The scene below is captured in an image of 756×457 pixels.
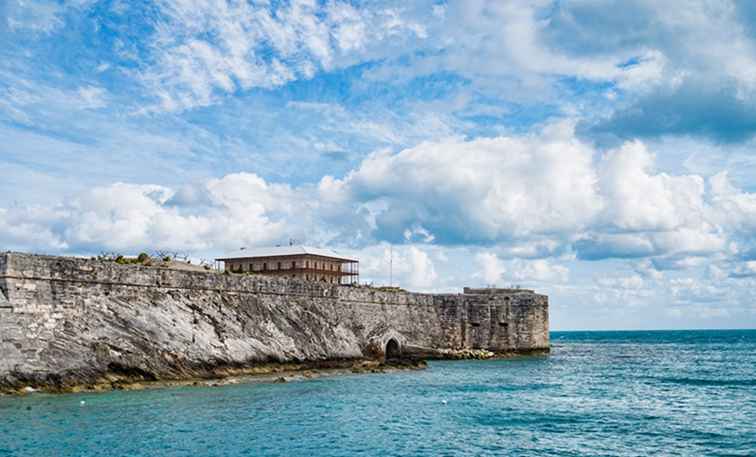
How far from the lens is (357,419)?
81.9ft

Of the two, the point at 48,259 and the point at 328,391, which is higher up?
the point at 48,259

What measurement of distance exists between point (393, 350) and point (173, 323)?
826 inches

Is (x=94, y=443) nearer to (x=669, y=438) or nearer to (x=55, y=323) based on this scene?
(x=55, y=323)

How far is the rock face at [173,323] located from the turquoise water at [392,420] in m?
2.02

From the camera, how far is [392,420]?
2491 cm

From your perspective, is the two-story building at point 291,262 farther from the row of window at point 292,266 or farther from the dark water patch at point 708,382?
the dark water patch at point 708,382

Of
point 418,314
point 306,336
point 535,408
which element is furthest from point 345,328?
point 535,408

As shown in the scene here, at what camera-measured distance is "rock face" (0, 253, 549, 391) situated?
92.8ft

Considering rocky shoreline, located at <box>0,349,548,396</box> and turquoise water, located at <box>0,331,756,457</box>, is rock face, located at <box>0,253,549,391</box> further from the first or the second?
turquoise water, located at <box>0,331,756,457</box>

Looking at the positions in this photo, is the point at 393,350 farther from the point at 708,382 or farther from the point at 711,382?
the point at 711,382

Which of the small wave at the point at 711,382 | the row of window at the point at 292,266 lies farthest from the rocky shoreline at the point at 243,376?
the row of window at the point at 292,266

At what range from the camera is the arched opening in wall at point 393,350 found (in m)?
51.6

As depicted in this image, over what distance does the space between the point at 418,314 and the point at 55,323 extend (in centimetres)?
3043

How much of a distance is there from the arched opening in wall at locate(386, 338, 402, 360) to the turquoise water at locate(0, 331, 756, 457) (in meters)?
13.5
